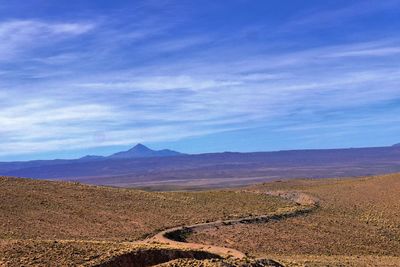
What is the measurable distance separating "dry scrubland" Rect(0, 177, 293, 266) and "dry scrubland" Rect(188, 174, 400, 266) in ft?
12.9

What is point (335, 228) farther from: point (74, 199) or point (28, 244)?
point (28, 244)

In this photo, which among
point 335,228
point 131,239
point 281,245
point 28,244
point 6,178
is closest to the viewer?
point 28,244

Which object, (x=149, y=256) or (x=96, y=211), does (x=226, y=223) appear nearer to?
(x=96, y=211)

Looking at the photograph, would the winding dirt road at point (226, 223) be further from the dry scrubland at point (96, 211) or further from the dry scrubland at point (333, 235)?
the dry scrubland at point (96, 211)

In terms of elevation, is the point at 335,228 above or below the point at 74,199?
below

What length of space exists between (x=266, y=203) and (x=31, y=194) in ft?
68.6

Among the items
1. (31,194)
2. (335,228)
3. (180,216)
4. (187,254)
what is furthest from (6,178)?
(187,254)

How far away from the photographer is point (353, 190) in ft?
208

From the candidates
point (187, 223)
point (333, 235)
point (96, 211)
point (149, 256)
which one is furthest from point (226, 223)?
point (149, 256)

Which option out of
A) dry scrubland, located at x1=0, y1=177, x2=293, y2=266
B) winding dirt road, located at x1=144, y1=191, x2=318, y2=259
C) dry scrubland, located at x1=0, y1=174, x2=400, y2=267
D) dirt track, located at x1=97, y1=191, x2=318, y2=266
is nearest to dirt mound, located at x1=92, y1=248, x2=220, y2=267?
dry scrubland, located at x1=0, y1=174, x2=400, y2=267

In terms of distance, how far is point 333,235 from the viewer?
43844 millimetres

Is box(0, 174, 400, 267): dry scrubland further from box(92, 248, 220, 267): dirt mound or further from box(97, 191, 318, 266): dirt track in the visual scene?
box(97, 191, 318, 266): dirt track

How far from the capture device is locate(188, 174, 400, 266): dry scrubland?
121 feet

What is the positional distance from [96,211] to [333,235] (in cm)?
1736
